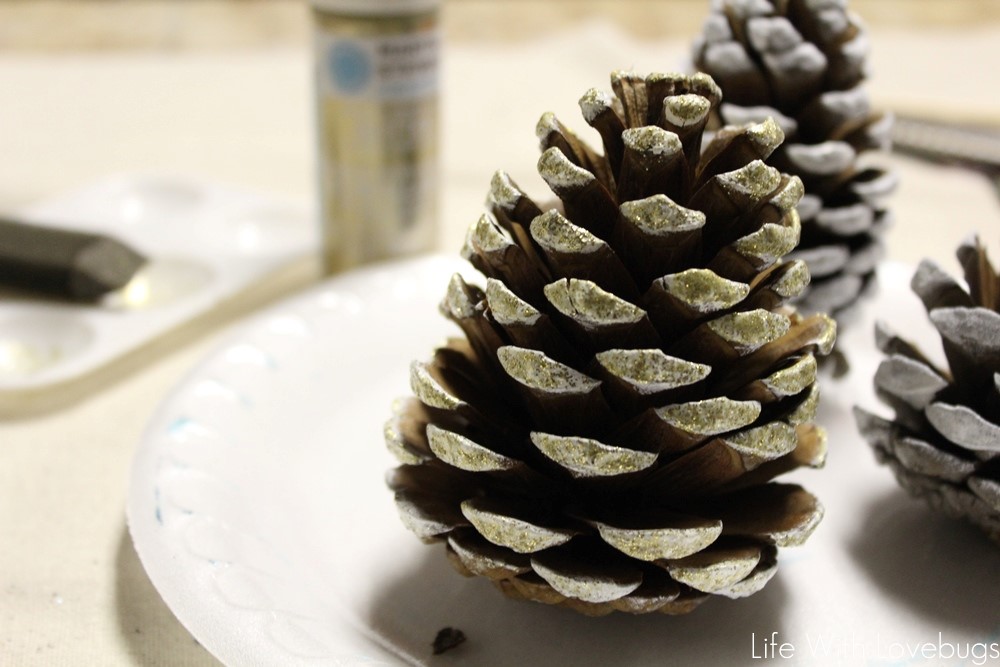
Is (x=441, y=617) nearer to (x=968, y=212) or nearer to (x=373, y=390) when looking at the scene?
(x=373, y=390)

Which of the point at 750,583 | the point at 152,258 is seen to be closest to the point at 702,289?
the point at 750,583

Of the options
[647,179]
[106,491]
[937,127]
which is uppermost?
[647,179]

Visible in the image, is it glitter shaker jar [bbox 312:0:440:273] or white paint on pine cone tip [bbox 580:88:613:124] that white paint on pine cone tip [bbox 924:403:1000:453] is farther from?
glitter shaker jar [bbox 312:0:440:273]

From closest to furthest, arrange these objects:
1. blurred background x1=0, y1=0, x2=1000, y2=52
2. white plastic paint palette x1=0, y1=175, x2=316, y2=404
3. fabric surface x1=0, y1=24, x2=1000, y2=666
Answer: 1. fabric surface x1=0, y1=24, x2=1000, y2=666
2. white plastic paint palette x1=0, y1=175, x2=316, y2=404
3. blurred background x1=0, y1=0, x2=1000, y2=52

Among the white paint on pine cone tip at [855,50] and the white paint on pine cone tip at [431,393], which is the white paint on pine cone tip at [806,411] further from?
the white paint on pine cone tip at [855,50]

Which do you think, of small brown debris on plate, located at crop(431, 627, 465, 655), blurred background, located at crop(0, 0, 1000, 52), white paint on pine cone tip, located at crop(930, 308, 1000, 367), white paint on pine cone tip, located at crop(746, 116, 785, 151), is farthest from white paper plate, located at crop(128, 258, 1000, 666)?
blurred background, located at crop(0, 0, 1000, 52)

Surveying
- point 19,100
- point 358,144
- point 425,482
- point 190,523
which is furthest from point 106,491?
point 19,100

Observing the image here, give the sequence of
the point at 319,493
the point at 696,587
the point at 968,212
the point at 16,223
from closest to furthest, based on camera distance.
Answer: the point at 696,587, the point at 319,493, the point at 16,223, the point at 968,212

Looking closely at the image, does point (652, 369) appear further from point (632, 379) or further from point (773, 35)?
point (773, 35)
